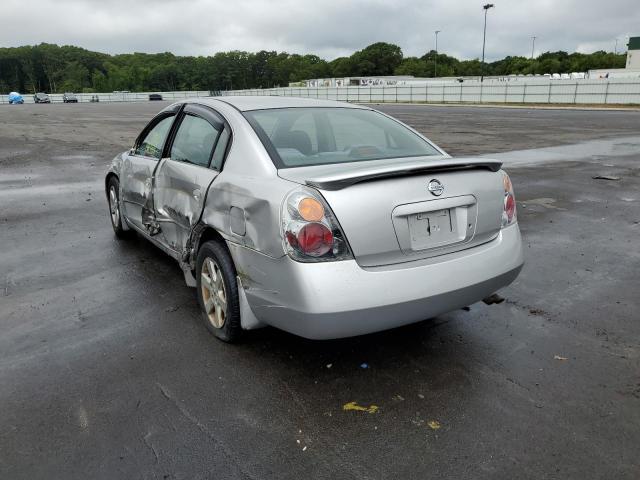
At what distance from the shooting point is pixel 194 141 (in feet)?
13.4

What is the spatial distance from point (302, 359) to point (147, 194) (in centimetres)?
230

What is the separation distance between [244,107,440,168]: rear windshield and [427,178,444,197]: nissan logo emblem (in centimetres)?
65

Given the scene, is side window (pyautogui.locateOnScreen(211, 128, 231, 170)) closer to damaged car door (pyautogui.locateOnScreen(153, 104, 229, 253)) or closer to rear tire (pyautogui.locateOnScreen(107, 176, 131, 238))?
damaged car door (pyautogui.locateOnScreen(153, 104, 229, 253))

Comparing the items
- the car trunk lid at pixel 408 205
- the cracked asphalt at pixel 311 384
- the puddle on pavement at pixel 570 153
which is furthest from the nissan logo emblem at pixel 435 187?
the puddle on pavement at pixel 570 153

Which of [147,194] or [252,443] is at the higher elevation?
[147,194]

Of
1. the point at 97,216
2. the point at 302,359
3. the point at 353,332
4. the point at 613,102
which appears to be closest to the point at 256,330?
the point at 302,359

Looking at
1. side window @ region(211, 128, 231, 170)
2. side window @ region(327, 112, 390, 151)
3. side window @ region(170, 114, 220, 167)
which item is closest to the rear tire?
side window @ region(170, 114, 220, 167)

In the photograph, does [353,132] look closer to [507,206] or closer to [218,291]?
[507,206]

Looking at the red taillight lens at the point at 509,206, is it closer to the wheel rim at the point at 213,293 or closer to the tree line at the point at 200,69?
the wheel rim at the point at 213,293

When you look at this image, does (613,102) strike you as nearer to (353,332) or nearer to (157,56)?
(353,332)

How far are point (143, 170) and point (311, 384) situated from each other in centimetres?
279

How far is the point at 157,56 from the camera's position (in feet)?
545

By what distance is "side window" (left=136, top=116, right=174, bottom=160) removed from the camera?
4645 millimetres

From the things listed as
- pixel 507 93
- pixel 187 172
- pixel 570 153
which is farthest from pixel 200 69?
pixel 187 172
